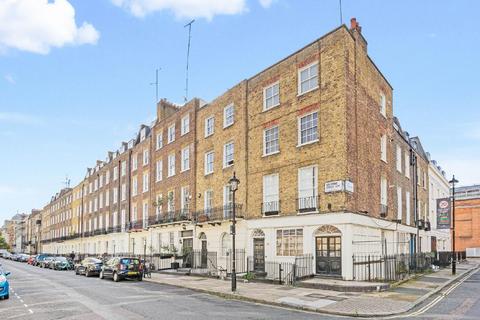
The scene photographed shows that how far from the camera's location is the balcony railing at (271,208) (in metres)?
26.1

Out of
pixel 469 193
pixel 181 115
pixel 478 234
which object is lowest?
pixel 478 234

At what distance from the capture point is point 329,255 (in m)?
22.7

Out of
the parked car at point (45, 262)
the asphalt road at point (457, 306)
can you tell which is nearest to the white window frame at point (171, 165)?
the parked car at point (45, 262)

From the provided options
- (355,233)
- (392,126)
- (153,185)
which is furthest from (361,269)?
→ (153,185)

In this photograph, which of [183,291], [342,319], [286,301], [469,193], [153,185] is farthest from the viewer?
[469,193]

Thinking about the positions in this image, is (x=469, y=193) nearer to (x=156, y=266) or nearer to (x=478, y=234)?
(x=478, y=234)

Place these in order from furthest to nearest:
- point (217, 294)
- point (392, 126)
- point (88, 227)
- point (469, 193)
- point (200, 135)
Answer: point (469, 193) < point (88, 227) < point (200, 135) < point (392, 126) < point (217, 294)

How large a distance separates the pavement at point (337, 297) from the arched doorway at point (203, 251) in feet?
30.9

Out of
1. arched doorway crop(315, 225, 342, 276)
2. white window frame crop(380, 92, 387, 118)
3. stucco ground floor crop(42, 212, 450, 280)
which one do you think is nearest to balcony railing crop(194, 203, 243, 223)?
stucco ground floor crop(42, 212, 450, 280)

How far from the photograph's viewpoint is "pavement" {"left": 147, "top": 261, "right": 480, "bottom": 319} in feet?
49.1

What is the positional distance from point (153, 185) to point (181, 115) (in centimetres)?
847

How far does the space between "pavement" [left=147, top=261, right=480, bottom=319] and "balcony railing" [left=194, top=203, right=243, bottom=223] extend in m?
6.37

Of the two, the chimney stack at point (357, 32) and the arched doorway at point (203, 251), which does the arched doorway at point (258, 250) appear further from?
the chimney stack at point (357, 32)

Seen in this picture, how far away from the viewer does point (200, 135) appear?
35.9 m
